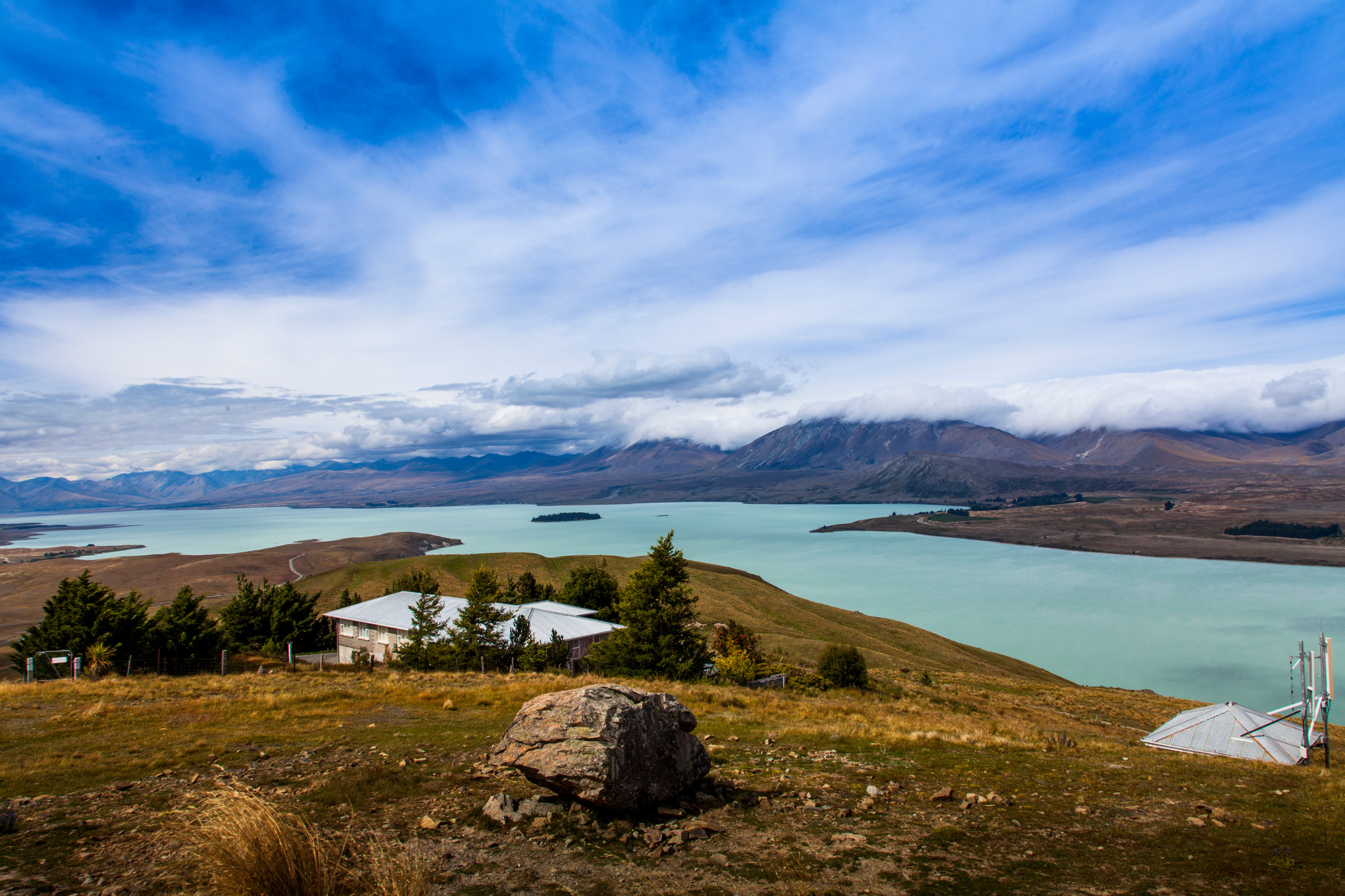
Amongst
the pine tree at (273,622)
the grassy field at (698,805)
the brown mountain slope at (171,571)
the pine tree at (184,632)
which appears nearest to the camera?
the grassy field at (698,805)

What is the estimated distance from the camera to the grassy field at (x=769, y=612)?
46688 mm

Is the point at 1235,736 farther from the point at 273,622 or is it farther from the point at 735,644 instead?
the point at 273,622

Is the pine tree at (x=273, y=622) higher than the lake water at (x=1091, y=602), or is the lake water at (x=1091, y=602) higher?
the pine tree at (x=273, y=622)

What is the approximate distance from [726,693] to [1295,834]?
46.3 feet

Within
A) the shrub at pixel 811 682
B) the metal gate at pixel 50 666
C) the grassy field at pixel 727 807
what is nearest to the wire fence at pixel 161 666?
the metal gate at pixel 50 666

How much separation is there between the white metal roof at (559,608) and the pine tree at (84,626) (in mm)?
18868

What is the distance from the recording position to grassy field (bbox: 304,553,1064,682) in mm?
46688

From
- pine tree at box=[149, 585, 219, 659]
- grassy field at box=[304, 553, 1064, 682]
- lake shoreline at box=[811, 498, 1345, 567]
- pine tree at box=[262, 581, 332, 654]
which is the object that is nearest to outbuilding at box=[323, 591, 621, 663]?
pine tree at box=[262, 581, 332, 654]

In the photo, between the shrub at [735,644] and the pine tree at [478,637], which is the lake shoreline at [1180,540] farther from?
the pine tree at [478,637]

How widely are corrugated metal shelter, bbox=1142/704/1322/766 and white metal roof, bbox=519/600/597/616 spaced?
2978cm

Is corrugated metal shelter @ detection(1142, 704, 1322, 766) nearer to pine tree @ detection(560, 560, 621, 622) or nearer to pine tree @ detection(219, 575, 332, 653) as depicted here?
pine tree @ detection(560, 560, 621, 622)

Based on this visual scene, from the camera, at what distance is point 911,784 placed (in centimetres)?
970

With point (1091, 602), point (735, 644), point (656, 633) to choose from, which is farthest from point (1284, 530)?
point (656, 633)

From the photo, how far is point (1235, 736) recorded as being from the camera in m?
16.8
